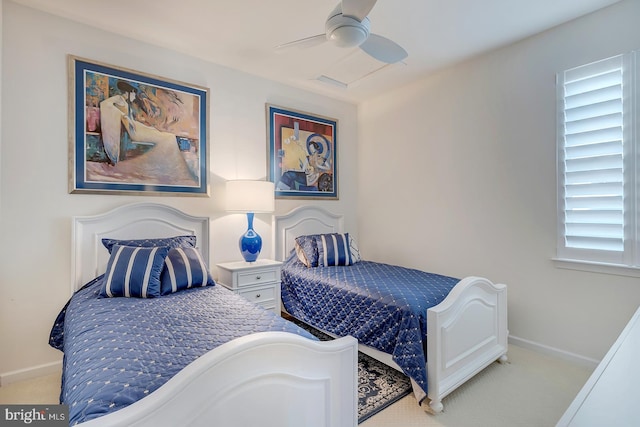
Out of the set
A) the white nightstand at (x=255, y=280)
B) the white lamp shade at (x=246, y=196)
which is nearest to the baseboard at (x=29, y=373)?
the white nightstand at (x=255, y=280)

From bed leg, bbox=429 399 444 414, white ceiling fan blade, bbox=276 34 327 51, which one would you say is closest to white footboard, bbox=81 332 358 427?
bed leg, bbox=429 399 444 414

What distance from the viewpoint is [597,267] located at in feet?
7.37

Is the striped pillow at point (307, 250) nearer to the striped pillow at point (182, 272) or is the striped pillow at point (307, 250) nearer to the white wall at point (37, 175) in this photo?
the striped pillow at point (182, 272)

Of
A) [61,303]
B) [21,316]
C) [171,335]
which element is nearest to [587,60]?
[171,335]

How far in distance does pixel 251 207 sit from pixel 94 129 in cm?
136

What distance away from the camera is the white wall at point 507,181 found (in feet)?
7.48

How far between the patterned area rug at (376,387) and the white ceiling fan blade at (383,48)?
7.36 ft

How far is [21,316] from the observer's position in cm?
219

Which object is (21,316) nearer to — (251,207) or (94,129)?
(94,129)

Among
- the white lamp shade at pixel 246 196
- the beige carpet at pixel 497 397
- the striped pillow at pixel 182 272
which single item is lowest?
the beige carpet at pixel 497 397

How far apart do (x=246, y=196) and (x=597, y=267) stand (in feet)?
9.33

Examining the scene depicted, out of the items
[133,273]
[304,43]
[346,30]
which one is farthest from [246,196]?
[346,30]

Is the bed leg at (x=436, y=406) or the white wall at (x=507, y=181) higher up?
the white wall at (x=507, y=181)

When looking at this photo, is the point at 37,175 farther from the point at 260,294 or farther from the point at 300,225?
the point at 300,225
